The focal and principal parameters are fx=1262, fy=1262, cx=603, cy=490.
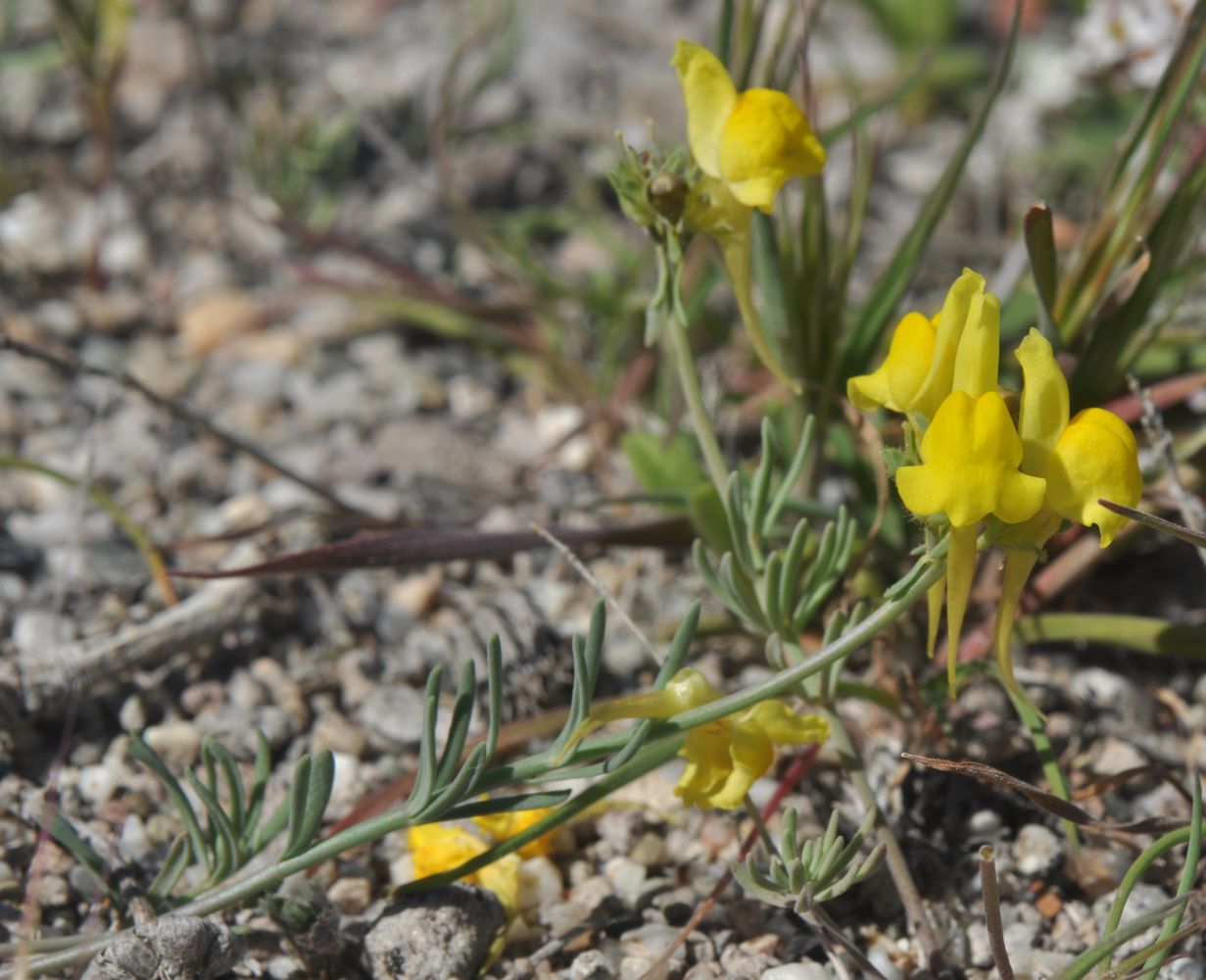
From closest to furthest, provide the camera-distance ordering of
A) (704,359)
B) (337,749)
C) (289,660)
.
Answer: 1. (337,749)
2. (289,660)
3. (704,359)

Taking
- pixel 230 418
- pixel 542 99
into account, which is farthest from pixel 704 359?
pixel 542 99

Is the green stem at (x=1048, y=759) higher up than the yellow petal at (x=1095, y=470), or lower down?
lower down

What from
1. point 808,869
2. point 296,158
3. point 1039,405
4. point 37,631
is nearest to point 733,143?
point 1039,405

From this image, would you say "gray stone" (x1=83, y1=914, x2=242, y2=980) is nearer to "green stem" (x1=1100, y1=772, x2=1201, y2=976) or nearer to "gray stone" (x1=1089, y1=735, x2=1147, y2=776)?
"green stem" (x1=1100, y1=772, x2=1201, y2=976)

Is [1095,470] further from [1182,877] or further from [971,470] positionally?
[1182,877]

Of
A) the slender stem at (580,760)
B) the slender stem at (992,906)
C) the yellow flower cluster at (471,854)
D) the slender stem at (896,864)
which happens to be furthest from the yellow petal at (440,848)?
the slender stem at (992,906)

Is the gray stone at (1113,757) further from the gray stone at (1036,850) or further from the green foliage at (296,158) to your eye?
the green foliage at (296,158)

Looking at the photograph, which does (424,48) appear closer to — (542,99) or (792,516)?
(542,99)
